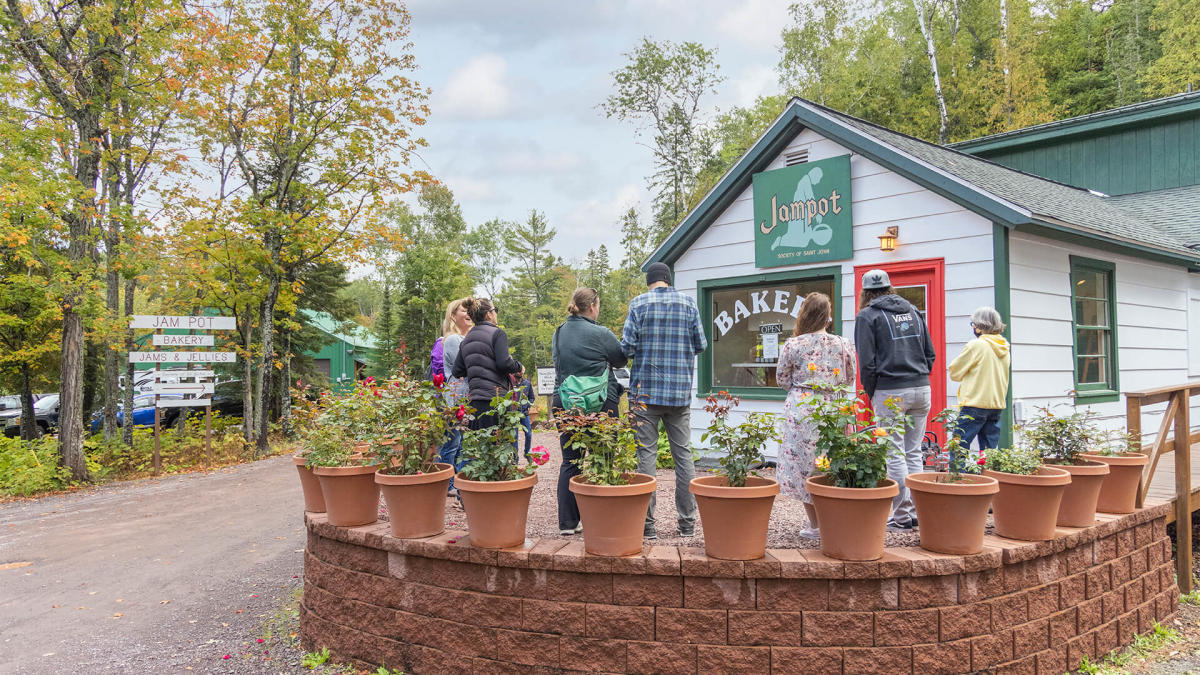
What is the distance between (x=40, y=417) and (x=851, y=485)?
19.1 metres

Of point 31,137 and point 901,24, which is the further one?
point 901,24

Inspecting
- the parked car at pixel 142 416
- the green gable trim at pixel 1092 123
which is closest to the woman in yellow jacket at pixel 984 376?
the green gable trim at pixel 1092 123

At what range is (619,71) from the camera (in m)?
28.6

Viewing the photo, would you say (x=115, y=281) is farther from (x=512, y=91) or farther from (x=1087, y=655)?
(x=512, y=91)

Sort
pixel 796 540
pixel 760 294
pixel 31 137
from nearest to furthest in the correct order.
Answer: pixel 796 540 < pixel 760 294 < pixel 31 137

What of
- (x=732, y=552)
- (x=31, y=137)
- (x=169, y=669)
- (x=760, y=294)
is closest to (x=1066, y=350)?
(x=760, y=294)

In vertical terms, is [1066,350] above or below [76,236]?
below

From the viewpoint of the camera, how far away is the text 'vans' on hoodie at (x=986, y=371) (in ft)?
15.5

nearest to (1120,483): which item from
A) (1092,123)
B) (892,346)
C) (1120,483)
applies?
(1120,483)

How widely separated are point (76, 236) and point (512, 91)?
26.7 metres

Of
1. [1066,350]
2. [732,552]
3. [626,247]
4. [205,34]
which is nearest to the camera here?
[732,552]

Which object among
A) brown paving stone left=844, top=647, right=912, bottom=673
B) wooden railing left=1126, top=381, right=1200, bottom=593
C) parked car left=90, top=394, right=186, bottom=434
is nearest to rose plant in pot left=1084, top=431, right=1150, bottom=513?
wooden railing left=1126, top=381, right=1200, bottom=593

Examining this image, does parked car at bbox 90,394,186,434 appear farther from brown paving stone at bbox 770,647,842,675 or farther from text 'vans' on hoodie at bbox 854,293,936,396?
brown paving stone at bbox 770,647,842,675

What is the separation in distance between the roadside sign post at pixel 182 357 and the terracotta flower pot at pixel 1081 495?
11602 mm
